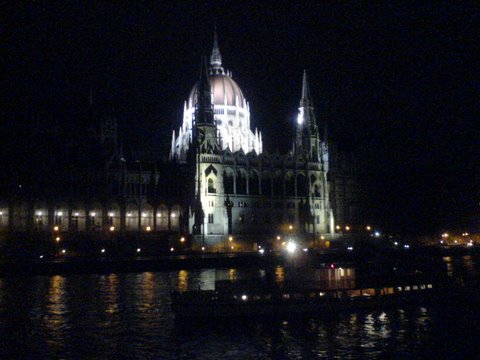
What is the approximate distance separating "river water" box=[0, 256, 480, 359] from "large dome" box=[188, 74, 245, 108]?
87.6 metres

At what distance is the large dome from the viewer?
13738 cm

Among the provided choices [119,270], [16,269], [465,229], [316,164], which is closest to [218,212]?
[316,164]

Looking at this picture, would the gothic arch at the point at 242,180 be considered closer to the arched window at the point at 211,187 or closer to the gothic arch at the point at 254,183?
the gothic arch at the point at 254,183

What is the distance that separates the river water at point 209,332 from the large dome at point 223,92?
8760 cm

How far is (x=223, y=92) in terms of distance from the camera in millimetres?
138625

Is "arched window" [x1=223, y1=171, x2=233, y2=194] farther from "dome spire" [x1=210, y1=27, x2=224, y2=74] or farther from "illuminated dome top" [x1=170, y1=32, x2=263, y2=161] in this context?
"dome spire" [x1=210, y1=27, x2=224, y2=74]

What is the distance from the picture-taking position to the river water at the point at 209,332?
113 ft

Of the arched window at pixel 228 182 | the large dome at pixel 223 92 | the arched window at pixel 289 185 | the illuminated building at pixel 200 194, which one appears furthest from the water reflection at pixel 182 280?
the large dome at pixel 223 92

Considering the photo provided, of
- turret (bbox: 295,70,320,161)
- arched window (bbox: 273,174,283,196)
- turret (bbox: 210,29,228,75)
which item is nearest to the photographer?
arched window (bbox: 273,174,283,196)

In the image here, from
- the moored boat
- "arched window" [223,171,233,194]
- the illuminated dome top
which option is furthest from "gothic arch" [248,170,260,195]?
the moored boat

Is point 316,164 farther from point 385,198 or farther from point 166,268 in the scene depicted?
point 166,268

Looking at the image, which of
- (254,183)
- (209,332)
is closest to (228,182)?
(254,183)

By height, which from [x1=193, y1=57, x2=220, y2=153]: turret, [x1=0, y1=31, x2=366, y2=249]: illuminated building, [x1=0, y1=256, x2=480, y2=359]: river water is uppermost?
[x1=193, y1=57, x2=220, y2=153]: turret

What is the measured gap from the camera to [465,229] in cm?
12594
